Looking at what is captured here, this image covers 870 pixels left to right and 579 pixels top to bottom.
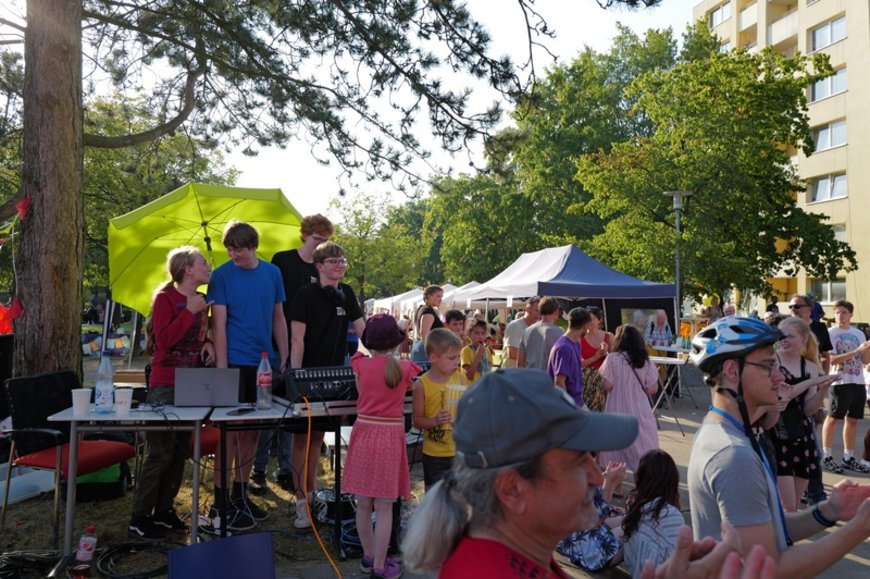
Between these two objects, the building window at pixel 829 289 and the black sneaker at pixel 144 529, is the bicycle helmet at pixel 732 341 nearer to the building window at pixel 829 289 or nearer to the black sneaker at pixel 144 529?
the black sneaker at pixel 144 529

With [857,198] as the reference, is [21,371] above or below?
below

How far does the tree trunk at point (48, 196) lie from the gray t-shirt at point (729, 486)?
5.96 m

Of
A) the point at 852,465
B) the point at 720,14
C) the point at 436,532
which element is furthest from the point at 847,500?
the point at 720,14

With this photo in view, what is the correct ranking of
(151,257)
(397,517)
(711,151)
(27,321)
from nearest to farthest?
1. (397,517)
2. (27,321)
3. (151,257)
4. (711,151)

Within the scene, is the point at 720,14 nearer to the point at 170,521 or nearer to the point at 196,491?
the point at 170,521

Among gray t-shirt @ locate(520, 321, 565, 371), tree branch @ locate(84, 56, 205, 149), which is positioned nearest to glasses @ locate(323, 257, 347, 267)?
gray t-shirt @ locate(520, 321, 565, 371)

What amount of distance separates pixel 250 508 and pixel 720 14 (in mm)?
44034

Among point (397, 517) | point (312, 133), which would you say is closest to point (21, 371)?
point (397, 517)

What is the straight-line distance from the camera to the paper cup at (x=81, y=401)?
458cm

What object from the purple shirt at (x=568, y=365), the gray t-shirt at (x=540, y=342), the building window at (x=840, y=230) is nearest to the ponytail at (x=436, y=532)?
the purple shirt at (x=568, y=365)

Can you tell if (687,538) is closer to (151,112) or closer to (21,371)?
(21,371)

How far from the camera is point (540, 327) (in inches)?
315

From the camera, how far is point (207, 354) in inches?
215

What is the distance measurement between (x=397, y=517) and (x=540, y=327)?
11.2 ft
